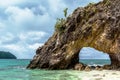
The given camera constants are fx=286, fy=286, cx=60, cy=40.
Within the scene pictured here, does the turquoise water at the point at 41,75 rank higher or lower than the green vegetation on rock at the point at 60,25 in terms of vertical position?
lower

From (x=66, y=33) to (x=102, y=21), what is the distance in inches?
280

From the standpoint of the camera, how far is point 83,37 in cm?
4403

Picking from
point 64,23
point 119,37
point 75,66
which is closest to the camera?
point 119,37

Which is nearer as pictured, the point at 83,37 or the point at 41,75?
the point at 41,75

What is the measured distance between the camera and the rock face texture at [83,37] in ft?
135

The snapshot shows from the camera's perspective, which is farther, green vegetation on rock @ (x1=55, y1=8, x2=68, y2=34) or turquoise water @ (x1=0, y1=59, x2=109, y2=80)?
green vegetation on rock @ (x1=55, y1=8, x2=68, y2=34)

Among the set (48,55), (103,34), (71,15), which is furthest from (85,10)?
(48,55)

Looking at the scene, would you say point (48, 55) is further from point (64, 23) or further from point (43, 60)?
point (64, 23)

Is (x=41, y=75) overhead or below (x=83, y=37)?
below

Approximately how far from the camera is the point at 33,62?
160 ft

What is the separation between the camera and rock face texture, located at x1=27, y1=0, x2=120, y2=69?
4125 centimetres

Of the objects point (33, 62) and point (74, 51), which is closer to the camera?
point (74, 51)

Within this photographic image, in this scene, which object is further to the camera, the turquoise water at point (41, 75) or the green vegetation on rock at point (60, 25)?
the green vegetation on rock at point (60, 25)

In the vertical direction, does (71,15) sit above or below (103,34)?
above
